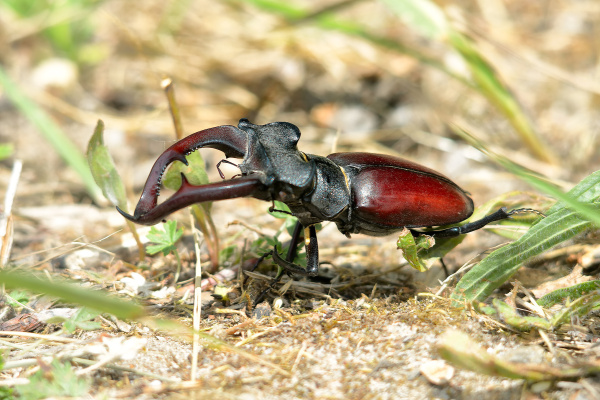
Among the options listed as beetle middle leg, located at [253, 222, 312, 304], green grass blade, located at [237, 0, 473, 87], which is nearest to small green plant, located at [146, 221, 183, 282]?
beetle middle leg, located at [253, 222, 312, 304]

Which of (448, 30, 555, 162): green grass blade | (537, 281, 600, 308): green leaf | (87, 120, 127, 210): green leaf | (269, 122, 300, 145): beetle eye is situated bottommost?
(537, 281, 600, 308): green leaf

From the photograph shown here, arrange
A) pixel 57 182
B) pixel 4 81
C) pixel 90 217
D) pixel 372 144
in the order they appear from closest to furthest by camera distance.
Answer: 1. pixel 4 81
2. pixel 90 217
3. pixel 57 182
4. pixel 372 144

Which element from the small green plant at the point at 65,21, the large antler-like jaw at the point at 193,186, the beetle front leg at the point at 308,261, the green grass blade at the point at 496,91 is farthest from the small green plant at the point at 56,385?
the small green plant at the point at 65,21

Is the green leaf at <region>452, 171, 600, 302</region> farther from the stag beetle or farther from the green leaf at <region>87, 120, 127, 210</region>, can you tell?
the green leaf at <region>87, 120, 127, 210</region>

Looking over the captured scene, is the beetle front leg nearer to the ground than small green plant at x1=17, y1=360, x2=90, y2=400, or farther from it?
farther from it

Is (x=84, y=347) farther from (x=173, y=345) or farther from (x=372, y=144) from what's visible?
(x=372, y=144)

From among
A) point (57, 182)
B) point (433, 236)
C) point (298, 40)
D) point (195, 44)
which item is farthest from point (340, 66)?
point (433, 236)

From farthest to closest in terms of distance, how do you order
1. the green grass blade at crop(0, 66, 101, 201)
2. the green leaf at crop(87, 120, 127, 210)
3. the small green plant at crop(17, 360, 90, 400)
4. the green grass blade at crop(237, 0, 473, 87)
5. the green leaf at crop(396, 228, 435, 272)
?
the green grass blade at crop(237, 0, 473, 87)
the green grass blade at crop(0, 66, 101, 201)
the green leaf at crop(87, 120, 127, 210)
the green leaf at crop(396, 228, 435, 272)
the small green plant at crop(17, 360, 90, 400)
